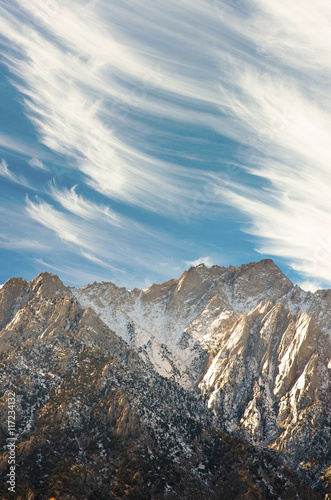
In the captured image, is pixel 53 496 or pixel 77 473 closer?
pixel 53 496

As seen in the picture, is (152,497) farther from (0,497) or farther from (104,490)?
(0,497)

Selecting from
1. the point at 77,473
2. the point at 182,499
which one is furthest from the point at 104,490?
the point at 182,499

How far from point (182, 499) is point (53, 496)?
197 ft

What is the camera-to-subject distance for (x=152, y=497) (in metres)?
198

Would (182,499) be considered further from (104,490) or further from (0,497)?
(0,497)

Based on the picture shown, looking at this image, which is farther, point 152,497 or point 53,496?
point 152,497

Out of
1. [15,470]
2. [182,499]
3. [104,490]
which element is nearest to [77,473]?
[104,490]

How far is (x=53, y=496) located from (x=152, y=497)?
4608 centimetres

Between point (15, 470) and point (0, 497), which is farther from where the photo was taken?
point (15, 470)

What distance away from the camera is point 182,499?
654 ft

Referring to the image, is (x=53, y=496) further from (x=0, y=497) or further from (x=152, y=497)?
(x=152, y=497)

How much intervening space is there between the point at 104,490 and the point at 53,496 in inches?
945

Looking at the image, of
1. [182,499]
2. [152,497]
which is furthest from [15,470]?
[182,499]

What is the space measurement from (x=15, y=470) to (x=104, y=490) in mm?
42254
